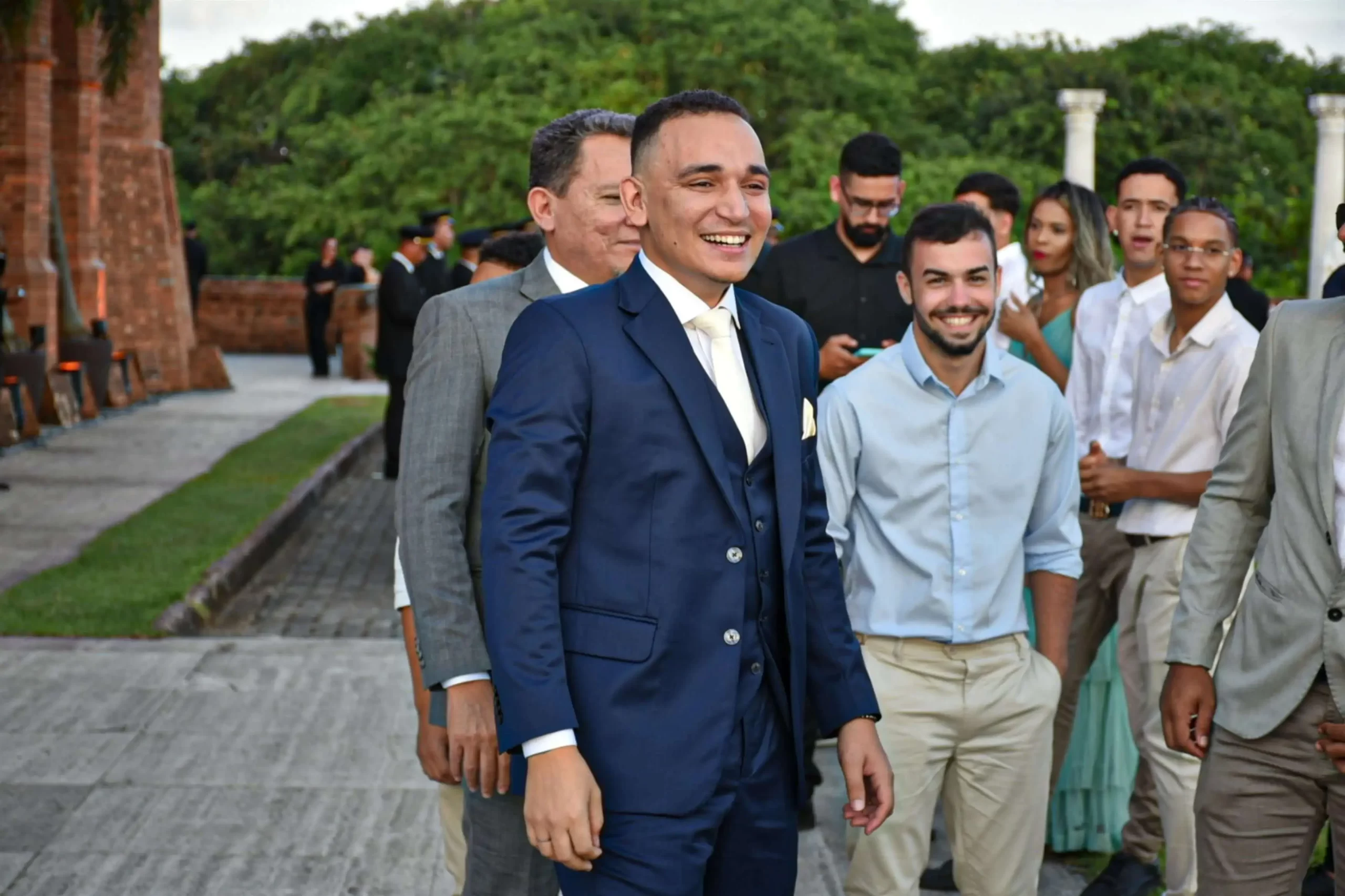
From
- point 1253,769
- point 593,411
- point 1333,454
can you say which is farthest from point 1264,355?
point 593,411

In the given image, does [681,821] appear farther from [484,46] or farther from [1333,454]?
[484,46]

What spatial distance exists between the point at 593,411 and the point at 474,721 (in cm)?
63

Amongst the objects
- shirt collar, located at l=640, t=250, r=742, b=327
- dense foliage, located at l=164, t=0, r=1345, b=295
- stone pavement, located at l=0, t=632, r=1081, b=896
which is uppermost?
dense foliage, located at l=164, t=0, r=1345, b=295

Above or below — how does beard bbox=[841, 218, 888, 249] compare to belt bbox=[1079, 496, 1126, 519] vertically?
above

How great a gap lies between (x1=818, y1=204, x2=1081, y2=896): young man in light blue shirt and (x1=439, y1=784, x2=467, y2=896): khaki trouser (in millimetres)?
954

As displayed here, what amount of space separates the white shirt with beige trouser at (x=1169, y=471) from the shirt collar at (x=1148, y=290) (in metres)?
0.37

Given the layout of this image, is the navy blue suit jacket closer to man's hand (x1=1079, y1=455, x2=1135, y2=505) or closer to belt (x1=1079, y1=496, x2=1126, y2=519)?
man's hand (x1=1079, y1=455, x2=1135, y2=505)

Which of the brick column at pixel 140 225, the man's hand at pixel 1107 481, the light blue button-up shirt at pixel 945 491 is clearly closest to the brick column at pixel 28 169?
the brick column at pixel 140 225

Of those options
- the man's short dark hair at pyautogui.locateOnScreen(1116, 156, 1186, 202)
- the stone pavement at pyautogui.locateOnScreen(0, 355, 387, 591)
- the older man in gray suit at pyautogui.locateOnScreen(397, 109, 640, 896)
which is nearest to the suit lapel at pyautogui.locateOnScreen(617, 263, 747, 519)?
the older man in gray suit at pyautogui.locateOnScreen(397, 109, 640, 896)

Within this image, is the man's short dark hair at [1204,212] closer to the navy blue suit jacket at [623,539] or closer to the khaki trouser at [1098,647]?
the khaki trouser at [1098,647]

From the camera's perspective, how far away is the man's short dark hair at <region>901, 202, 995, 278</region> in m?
4.49

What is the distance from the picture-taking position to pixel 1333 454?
3506 mm

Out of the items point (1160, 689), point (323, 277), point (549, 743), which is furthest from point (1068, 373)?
point (323, 277)

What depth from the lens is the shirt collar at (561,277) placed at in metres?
3.80
